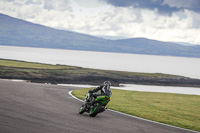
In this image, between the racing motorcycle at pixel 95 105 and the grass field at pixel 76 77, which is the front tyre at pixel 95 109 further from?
the grass field at pixel 76 77

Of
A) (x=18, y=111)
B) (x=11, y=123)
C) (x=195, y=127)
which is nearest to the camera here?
(x=11, y=123)

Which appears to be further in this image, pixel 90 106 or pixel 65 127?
pixel 90 106

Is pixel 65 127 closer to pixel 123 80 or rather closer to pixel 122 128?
pixel 122 128

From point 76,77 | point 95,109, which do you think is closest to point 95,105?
point 95,109

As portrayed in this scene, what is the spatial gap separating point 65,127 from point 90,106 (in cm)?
372

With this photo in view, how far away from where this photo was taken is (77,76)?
69250 millimetres

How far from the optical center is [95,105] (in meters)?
13.7

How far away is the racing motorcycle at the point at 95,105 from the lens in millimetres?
13438

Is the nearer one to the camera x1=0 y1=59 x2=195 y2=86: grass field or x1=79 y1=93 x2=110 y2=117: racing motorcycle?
x1=79 y1=93 x2=110 y2=117: racing motorcycle

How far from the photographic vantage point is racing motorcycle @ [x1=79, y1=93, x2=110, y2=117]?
1344cm

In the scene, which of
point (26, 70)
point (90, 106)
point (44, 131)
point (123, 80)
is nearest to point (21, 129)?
point (44, 131)

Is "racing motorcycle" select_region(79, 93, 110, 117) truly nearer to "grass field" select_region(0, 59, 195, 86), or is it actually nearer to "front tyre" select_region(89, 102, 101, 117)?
"front tyre" select_region(89, 102, 101, 117)

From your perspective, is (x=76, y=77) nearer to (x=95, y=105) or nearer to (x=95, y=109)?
(x=95, y=105)

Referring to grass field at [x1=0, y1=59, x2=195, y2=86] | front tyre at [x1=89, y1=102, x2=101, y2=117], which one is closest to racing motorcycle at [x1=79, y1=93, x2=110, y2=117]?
front tyre at [x1=89, y1=102, x2=101, y2=117]
